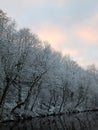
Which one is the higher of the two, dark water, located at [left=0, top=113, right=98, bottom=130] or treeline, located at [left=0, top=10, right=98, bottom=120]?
treeline, located at [left=0, top=10, right=98, bottom=120]

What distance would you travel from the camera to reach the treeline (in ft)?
136

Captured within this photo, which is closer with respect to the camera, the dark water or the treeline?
the dark water

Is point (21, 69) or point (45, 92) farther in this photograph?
point (45, 92)

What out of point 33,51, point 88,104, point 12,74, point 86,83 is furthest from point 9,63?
point 88,104

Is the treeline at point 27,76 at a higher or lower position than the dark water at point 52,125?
higher

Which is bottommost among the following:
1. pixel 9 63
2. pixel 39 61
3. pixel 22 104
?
pixel 22 104

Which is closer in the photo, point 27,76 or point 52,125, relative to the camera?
point 52,125

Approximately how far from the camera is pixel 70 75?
271 ft

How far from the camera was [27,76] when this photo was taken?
1946 inches

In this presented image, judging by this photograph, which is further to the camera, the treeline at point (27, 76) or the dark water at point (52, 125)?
the treeline at point (27, 76)

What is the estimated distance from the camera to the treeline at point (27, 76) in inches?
1628

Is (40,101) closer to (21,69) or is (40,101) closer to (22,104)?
(22,104)

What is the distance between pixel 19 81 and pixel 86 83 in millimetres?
50098

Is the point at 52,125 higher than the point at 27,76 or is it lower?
lower
